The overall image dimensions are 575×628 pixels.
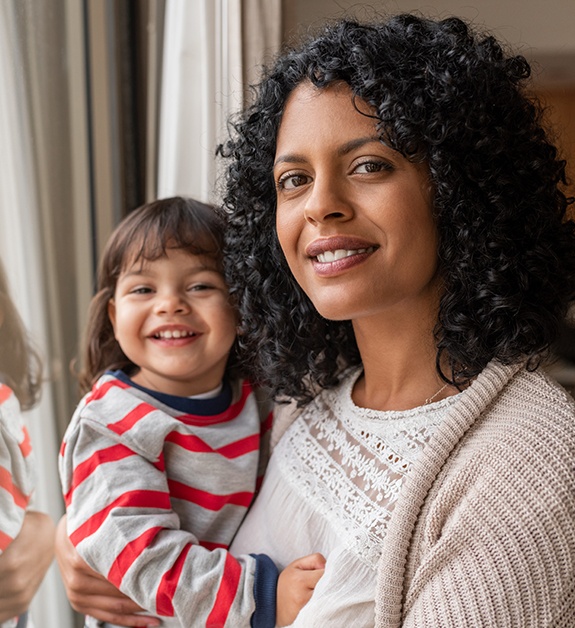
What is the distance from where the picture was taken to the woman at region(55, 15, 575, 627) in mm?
1149

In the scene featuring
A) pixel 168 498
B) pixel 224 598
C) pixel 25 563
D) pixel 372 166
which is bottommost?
pixel 25 563

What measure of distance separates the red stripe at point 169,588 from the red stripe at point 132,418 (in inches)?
10.3

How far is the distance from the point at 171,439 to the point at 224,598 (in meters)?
0.34

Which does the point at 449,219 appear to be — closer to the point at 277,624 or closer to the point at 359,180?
the point at 359,180

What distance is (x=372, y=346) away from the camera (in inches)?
58.9

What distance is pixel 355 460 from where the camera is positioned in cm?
142

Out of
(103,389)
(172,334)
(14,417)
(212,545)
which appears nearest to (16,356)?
(14,417)

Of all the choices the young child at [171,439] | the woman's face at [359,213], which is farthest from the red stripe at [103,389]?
the woman's face at [359,213]

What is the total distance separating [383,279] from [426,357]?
0.21 metres

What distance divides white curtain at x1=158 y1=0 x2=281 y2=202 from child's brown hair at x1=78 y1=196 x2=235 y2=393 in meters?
0.37

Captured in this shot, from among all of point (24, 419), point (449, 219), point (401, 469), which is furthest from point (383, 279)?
point (24, 419)

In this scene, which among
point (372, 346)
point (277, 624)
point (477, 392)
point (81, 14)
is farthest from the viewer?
point (81, 14)

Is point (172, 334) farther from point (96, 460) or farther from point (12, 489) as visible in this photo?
point (12, 489)

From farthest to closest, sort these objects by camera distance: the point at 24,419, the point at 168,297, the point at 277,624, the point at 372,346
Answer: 1. the point at 24,419
2. the point at 168,297
3. the point at 372,346
4. the point at 277,624
